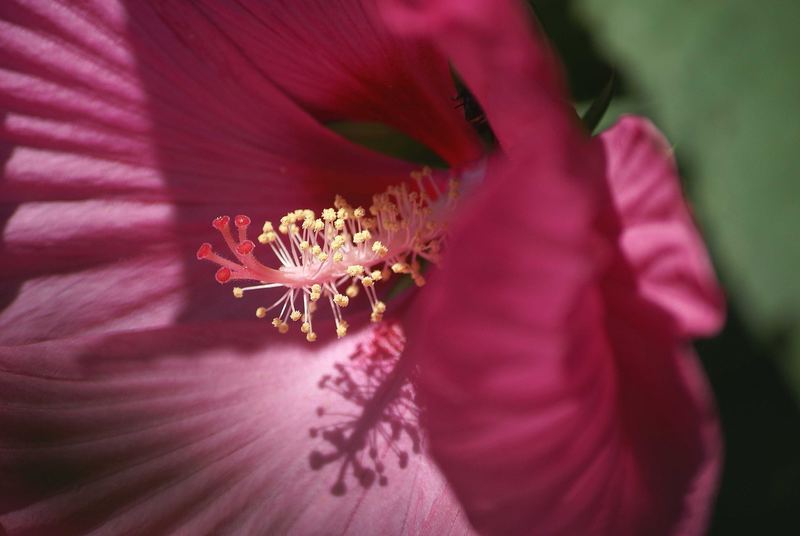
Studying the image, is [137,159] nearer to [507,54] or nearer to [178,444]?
[178,444]

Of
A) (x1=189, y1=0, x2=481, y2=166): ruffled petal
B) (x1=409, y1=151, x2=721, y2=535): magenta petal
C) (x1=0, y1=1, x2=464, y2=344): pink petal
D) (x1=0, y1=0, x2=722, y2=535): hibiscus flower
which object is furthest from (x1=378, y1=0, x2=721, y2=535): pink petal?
(x1=0, y1=1, x2=464, y2=344): pink petal

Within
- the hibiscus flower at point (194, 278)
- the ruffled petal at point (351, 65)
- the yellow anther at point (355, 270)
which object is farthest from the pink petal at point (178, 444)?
the ruffled petal at point (351, 65)

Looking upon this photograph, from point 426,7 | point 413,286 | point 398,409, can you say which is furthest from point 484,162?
point 426,7

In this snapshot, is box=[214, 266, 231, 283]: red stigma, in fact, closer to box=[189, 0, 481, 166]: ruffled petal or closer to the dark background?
box=[189, 0, 481, 166]: ruffled petal

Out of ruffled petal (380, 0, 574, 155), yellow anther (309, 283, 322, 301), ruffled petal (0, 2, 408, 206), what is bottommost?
yellow anther (309, 283, 322, 301)

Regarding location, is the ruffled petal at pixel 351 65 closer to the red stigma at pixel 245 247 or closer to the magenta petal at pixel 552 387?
the red stigma at pixel 245 247
